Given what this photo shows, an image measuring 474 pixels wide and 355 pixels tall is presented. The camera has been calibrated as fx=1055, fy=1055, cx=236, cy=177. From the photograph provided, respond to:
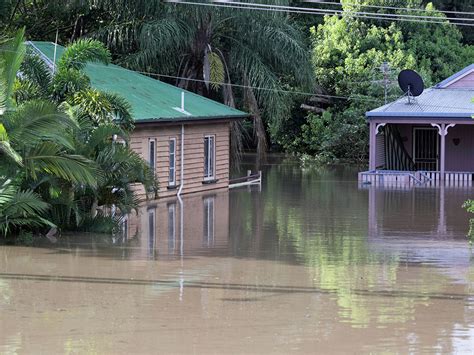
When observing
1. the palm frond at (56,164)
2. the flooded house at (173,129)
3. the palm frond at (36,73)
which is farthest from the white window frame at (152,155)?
the palm frond at (56,164)

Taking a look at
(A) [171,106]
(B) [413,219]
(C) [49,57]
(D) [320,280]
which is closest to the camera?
(D) [320,280]

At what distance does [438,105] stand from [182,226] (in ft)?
63.1

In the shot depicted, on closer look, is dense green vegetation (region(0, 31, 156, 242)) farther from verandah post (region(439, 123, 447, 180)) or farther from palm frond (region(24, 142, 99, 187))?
verandah post (region(439, 123, 447, 180))

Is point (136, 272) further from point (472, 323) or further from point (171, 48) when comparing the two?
point (171, 48)

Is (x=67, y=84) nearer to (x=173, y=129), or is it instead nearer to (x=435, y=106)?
(x=173, y=129)

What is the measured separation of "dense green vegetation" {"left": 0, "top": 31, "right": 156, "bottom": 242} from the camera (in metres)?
19.9

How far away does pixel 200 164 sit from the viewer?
34.5 m

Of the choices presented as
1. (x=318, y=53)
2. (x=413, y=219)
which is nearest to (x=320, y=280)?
(x=413, y=219)

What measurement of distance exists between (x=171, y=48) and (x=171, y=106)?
7010 mm

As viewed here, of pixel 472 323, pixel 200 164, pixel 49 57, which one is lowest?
pixel 472 323

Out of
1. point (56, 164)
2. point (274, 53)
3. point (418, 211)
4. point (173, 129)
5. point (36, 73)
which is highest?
point (274, 53)

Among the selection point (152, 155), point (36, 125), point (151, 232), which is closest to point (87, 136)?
point (36, 125)

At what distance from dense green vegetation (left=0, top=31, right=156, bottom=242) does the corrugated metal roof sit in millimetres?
18010

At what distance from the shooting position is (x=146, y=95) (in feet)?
107
